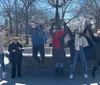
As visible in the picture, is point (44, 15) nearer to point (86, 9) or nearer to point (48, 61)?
point (86, 9)

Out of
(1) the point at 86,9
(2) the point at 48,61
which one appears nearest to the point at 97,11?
(1) the point at 86,9

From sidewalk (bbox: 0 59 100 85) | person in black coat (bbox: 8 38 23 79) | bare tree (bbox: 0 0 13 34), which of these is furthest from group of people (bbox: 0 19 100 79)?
bare tree (bbox: 0 0 13 34)

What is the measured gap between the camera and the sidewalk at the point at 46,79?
28.4ft

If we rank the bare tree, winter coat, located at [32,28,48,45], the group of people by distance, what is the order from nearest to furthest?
the group of people → winter coat, located at [32,28,48,45] → the bare tree

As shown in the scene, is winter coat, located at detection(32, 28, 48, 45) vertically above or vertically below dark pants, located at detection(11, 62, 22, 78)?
above

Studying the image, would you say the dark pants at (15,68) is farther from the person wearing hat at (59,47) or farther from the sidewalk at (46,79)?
the person wearing hat at (59,47)

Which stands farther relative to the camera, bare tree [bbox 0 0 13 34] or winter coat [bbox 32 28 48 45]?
bare tree [bbox 0 0 13 34]

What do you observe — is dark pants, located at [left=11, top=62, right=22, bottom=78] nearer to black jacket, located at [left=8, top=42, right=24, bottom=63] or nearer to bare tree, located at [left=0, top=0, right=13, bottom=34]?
black jacket, located at [left=8, top=42, right=24, bottom=63]

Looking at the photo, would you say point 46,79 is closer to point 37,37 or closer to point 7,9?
point 37,37

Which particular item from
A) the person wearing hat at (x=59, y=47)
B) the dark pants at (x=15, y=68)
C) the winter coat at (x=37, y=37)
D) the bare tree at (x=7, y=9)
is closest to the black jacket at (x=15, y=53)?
the dark pants at (x=15, y=68)

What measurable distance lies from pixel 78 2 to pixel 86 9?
2.04 meters

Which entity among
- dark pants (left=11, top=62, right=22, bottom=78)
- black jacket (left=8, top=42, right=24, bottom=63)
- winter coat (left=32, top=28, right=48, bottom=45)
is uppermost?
winter coat (left=32, top=28, right=48, bottom=45)

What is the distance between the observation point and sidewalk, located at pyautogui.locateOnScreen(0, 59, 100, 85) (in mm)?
8664

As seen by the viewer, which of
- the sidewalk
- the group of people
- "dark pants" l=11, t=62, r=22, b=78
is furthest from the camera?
"dark pants" l=11, t=62, r=22, b=78
